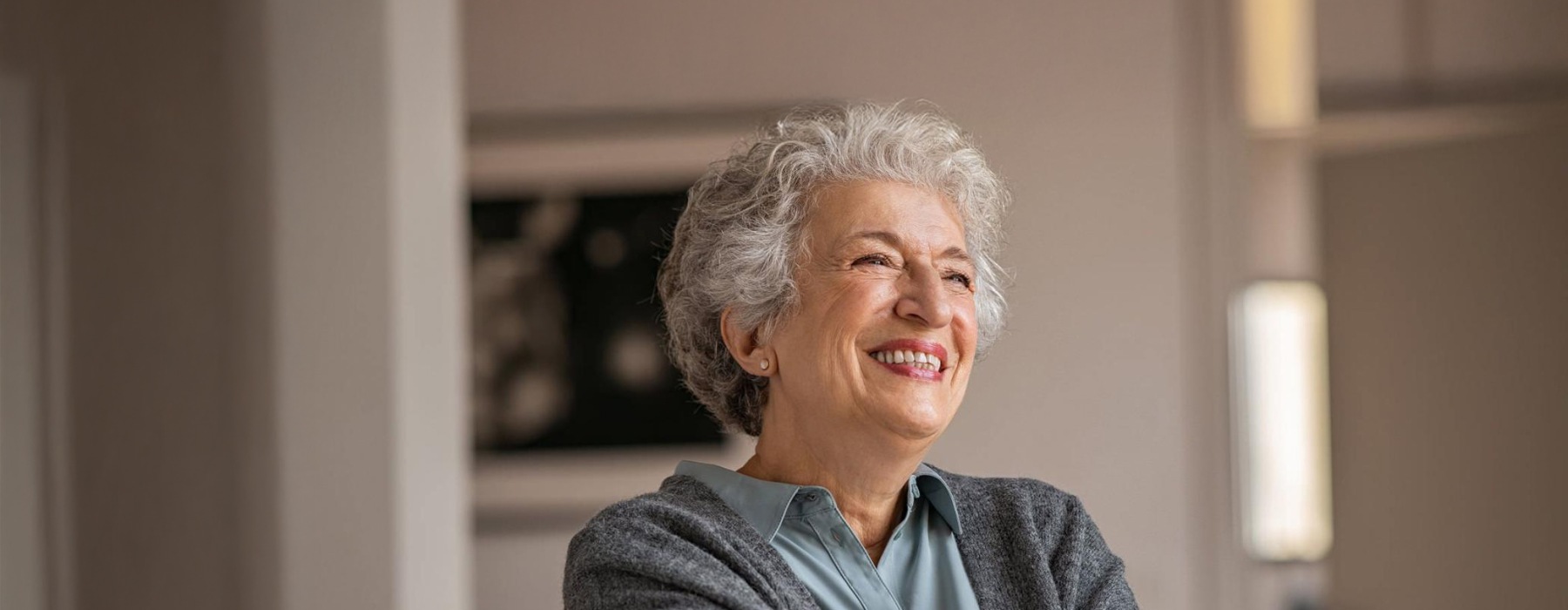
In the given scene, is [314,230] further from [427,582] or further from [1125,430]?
[1125,430]

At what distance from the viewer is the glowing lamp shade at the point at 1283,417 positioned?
4012 mm

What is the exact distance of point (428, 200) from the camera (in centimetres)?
266

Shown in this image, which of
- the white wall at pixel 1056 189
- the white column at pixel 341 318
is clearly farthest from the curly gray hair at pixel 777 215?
the white wall at pixel 1056 189

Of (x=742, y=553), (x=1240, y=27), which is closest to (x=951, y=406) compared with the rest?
(x=742, y=553)

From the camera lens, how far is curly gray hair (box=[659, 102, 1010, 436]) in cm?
140

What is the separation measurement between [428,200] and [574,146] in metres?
1.43

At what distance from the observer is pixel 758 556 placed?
128 centimetres

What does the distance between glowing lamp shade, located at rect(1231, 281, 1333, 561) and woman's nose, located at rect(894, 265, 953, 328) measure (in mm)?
2854

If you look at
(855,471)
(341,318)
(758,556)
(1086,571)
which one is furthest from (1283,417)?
(758,556)

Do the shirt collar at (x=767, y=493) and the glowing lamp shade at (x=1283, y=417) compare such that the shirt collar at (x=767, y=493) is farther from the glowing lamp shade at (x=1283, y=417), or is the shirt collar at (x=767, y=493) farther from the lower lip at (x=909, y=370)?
the glowing lamp shade at (x=1283, y=417)

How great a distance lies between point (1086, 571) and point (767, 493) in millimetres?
314

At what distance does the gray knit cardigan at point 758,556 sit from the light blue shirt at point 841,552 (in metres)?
0.02

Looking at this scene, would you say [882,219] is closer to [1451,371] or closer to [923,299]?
[923,299]

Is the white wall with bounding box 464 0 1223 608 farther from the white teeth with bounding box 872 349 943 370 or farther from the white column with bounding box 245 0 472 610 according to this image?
the white teeth with bounding box 872 349 943 370
